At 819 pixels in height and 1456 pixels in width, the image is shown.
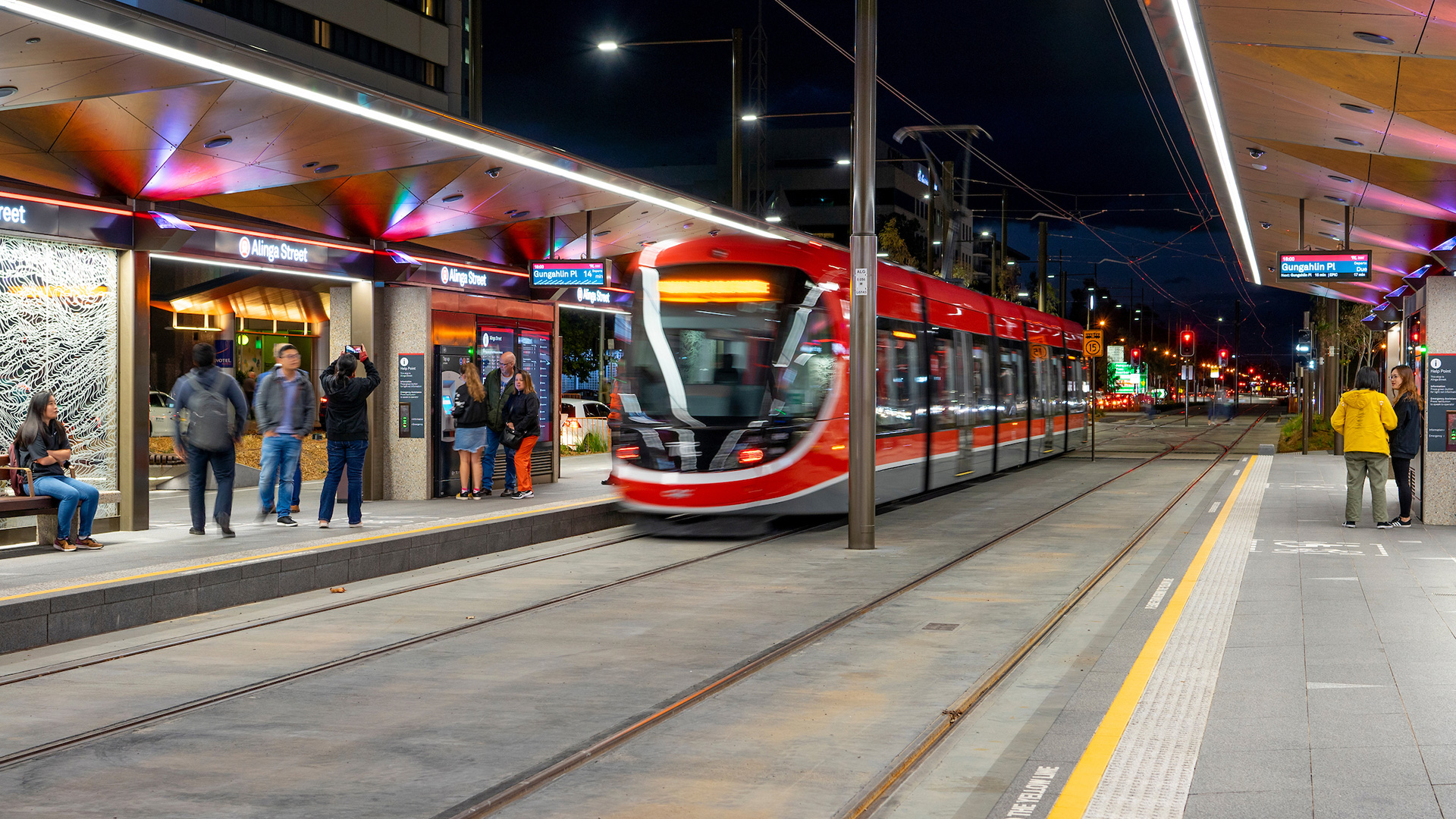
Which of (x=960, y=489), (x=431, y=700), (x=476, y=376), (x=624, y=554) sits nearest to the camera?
(x=431, y=700)

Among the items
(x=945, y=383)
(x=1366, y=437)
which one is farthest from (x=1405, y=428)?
(x=945, y=383)

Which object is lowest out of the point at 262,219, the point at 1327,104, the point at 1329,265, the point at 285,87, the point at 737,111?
the point at 1329,265

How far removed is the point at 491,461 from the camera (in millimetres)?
17016

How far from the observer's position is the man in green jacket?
16.5 m

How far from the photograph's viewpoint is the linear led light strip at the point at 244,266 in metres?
13.0

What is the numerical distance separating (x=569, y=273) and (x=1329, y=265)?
1060 cm

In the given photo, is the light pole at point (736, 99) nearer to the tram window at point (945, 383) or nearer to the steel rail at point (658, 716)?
the tram window at point (945, 383)

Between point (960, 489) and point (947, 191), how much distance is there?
14521 millimetres

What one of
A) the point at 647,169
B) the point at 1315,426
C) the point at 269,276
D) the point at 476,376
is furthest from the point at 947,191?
the point at 647,169

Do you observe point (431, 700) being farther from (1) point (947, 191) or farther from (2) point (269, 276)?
(1) point (947, 191)

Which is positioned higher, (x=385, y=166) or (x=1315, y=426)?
(x=385, y=166)

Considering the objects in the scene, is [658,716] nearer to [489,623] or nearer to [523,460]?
[489,623]

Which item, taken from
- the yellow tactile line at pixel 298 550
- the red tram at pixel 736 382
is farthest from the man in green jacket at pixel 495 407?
the red tram at pixel 736 382

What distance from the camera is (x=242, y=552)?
35.6 feet
